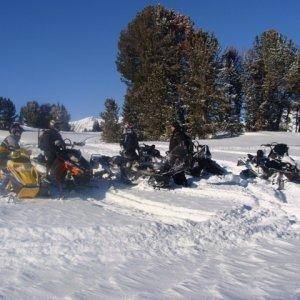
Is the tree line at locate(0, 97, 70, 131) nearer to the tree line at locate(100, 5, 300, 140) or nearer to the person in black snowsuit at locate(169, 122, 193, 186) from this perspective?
the tree line at locate(100, 5, 300, 140)

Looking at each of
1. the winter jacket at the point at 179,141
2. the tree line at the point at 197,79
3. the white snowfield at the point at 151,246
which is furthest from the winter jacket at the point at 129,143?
the tree line at the point at 197,79

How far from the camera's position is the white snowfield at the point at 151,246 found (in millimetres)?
6160

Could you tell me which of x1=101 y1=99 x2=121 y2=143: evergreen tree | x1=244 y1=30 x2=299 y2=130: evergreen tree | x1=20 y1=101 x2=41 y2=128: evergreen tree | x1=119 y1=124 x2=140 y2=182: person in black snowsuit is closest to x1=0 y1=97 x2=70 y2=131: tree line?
x1=20 y1=101 x2=41 y2=128: evergreen tree

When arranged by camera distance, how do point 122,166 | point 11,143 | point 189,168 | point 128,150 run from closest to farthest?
point 11,143
point 122,166
point 189,168
point 128,150

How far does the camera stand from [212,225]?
9.36 meters

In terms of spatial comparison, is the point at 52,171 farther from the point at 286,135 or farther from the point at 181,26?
the point at 181,26

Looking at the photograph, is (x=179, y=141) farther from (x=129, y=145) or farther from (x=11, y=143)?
(x=11, y=143)

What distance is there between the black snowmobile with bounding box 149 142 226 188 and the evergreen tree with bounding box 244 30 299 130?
91.3ft

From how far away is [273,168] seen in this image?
47.6 feet

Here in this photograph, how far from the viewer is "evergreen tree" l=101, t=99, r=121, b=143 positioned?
3928 cm

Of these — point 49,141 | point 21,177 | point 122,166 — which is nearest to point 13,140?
point 49,141

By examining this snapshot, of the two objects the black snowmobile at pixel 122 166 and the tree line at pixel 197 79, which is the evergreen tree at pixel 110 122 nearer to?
the tree line at pixel 197 79

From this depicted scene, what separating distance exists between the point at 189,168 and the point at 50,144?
395 cm

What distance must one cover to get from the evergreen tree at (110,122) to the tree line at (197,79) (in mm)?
114
